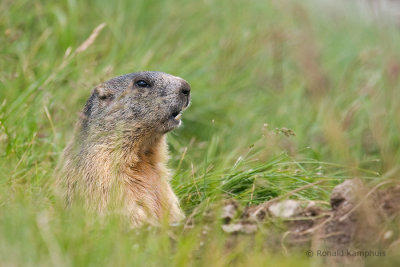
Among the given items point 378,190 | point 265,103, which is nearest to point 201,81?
point 265,103

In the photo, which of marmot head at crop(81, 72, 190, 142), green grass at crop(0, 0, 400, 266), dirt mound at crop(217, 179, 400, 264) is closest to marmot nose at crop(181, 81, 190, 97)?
marmot head at crop(81, 72, 190, 142)

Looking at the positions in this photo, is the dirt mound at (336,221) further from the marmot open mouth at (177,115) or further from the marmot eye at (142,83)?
the marmot eye at (142,83)

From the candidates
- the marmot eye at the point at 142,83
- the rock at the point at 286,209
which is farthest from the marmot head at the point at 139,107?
the rock at the point at 286,209

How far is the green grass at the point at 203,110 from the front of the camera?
8.99ft

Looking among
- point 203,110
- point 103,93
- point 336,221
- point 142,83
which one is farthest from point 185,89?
point 203,110

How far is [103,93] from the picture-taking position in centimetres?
446

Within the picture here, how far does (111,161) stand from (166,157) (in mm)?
497

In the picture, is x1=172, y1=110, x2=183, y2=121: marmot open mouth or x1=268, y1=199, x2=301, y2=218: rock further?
x1=172, y1=110, x2=183, y2=121: marmot open mouth

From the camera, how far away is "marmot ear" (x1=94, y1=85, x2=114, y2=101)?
14.6 feet

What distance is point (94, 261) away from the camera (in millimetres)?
2594

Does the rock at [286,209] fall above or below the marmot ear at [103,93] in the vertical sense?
below

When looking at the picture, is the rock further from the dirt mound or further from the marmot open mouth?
the marmot open mouth

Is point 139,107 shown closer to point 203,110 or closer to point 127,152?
point 127,152

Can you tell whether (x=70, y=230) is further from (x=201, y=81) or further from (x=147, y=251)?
(x=201, y=81)
